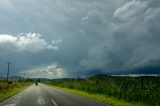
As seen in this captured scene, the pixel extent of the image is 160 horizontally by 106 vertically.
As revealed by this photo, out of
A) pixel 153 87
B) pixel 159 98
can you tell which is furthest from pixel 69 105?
pixel 153 87

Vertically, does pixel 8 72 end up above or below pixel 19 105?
above

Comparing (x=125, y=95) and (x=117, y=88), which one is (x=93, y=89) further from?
(x=125, y=95)

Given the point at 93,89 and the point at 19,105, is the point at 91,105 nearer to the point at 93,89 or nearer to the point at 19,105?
the point at 19,105

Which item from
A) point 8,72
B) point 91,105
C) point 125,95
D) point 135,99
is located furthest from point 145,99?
point 8,72

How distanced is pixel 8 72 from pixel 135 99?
293ft

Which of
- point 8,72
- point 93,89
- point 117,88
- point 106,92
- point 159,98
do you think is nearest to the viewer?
point 159,98

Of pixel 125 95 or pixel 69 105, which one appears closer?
pixel 69 105

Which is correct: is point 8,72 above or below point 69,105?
above

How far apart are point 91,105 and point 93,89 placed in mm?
21336

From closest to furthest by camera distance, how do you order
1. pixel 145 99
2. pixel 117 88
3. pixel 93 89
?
1. pixel 145 99
2. pixel 117 88
3. pixel 93 89

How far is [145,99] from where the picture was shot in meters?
25.5

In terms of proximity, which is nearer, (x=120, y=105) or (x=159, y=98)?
(x=120, y=105)

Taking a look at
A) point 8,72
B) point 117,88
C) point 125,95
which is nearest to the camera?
point 125,95

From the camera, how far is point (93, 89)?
42.7 metres
